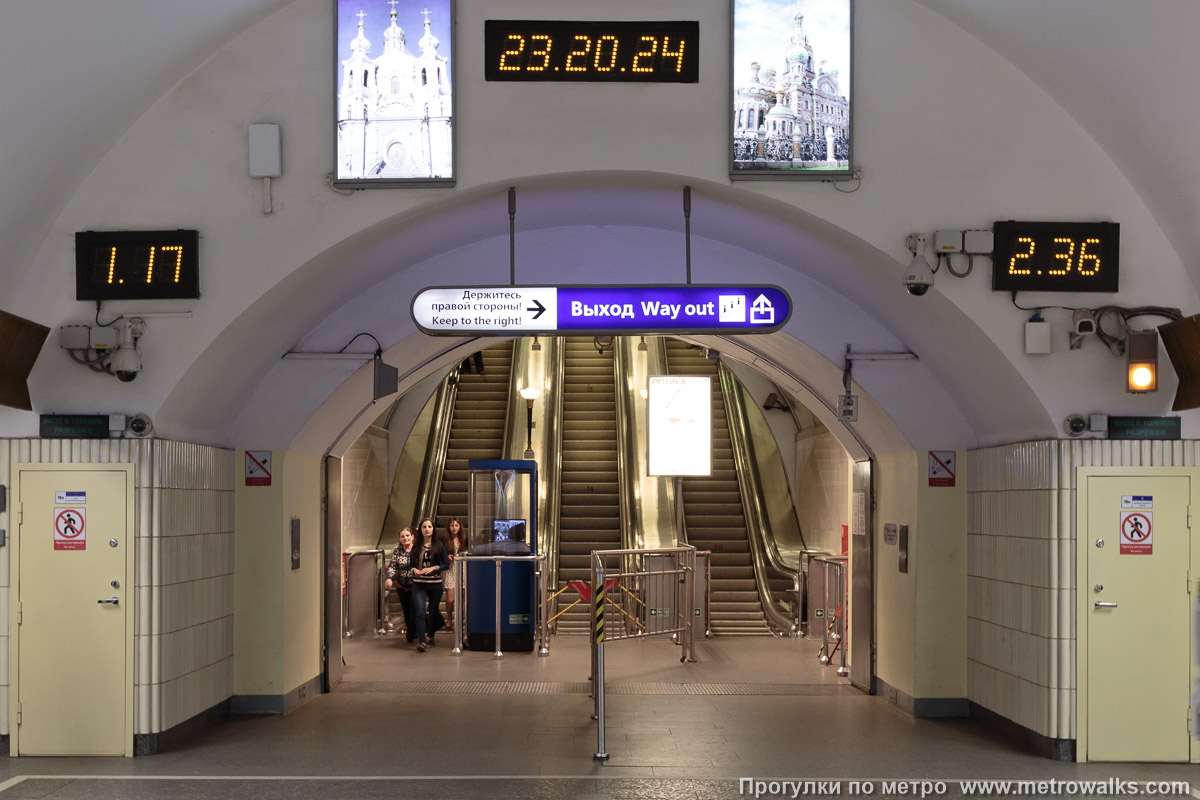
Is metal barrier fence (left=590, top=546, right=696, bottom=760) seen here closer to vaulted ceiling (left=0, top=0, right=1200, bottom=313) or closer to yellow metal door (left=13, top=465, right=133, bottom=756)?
yellow metal door (left=13, top=465, right=133, bottom=756)

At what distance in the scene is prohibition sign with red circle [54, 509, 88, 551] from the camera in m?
8.15

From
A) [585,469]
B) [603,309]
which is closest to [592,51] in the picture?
[603,309]

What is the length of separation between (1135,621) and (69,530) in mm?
7100

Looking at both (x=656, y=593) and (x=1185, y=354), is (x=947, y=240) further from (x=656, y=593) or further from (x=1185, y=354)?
(x=656, y=593)

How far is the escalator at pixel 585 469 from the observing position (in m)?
17.3

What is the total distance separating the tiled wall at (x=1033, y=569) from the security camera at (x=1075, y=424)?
8 centimetres

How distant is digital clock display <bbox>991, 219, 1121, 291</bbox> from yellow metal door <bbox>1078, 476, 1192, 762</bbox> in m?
1.35

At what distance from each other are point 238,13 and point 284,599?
471 cm

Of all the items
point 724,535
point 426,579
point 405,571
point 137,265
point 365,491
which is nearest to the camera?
point 137,265

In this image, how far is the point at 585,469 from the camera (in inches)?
779

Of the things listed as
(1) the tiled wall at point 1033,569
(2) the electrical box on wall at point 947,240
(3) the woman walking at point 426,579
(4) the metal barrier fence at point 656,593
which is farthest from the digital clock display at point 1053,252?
(3) the woman walking at point 426,579

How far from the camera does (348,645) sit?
14484 millimetres

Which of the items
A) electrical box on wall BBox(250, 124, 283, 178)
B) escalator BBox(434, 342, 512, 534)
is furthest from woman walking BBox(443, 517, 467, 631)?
electrical box on wall BBox(250, 124, 283, 178)

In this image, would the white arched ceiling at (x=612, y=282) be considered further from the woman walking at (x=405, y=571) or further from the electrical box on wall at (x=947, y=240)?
the woman walking at (x=405, y=571)
